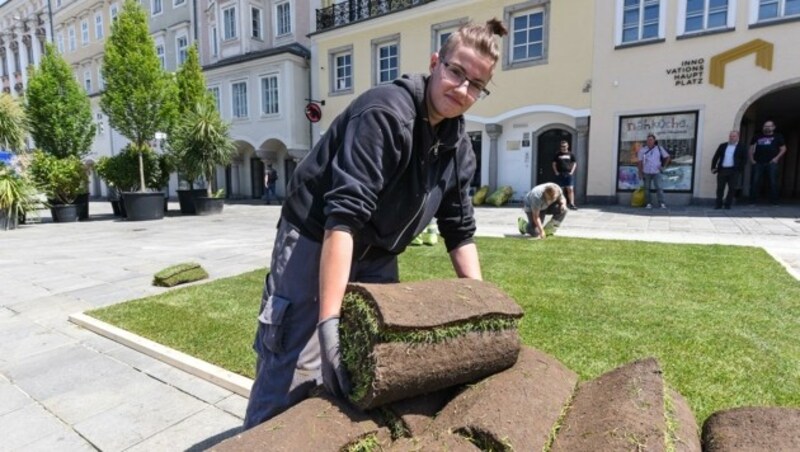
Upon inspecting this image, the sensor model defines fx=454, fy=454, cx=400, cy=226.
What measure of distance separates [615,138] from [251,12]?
17865mm

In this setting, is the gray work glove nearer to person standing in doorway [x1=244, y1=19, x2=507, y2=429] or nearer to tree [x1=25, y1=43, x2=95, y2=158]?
person standing in doorway [x1=244, y1=19, x2=507, y2=429]

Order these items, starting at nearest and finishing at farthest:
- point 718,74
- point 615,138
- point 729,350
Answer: point 729,350 < point 718,74 < point 615,138

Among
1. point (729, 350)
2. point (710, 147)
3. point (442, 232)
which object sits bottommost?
point (729, 350)

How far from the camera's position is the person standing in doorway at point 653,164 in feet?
39.6

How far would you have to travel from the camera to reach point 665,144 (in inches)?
512

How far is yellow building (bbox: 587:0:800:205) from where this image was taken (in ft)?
37.6

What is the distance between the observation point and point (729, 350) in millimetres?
2957

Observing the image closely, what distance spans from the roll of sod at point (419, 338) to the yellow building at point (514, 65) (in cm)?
1341

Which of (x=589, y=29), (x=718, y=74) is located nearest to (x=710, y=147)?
(x=718, y=74)

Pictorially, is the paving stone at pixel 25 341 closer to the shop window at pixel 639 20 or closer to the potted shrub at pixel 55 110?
the potted shrub at pixel 55 110

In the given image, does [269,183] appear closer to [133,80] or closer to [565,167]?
[133,80]

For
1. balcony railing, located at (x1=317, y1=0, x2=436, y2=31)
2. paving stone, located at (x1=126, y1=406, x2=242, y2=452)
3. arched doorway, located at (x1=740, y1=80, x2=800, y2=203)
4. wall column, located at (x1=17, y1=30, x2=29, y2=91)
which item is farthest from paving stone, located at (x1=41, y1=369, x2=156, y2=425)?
wall column, located at (x1=17, y1=30, x2=29, y2=91)

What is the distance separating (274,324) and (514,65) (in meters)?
15.3

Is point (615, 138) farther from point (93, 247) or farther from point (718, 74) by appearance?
point (93, 247)
